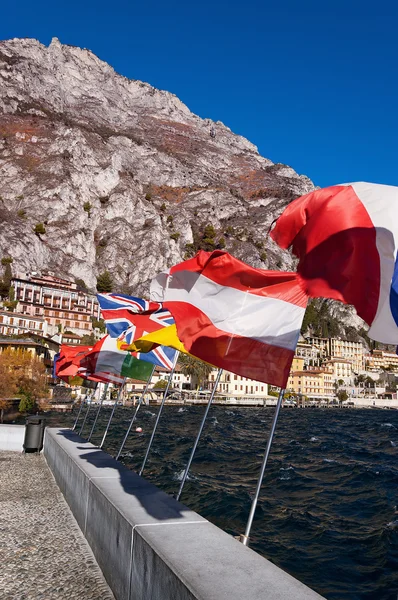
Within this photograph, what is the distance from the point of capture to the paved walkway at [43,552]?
→ 4879 millimetres

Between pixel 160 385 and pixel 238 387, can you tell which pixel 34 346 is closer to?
pixel 160 385

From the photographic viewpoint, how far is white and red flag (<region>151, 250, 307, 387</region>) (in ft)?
17.1

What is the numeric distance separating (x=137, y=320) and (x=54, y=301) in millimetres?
119604

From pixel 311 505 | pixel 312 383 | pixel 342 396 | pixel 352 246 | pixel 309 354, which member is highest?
pixel 309 354

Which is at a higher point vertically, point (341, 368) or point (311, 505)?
point (341, 368)

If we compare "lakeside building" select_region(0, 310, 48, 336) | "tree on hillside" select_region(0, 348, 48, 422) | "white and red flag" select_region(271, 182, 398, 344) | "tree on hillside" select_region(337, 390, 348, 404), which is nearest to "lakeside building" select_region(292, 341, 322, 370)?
"tree on hillside" select_region(337, 390, 348, 404)

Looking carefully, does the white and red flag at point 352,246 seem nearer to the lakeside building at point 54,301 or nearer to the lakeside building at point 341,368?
Result: the lakeside building at point 54,301

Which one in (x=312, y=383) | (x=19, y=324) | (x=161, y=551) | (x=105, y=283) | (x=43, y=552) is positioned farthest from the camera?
(x=312, y=383)

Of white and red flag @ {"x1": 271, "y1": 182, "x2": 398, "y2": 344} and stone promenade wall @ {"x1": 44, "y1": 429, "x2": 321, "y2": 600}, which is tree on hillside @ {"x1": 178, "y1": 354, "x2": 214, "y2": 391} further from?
white and red flag @ {"x1": 271, "y1": 182, "x2": 398, "y2": 344}

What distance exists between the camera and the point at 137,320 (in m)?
11.0

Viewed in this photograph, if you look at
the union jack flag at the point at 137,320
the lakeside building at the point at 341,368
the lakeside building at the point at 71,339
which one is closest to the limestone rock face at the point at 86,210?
the lakeside building at the point at 71,339

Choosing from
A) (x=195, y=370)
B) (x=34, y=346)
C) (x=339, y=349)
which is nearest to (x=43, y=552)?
(x=34, y=346)

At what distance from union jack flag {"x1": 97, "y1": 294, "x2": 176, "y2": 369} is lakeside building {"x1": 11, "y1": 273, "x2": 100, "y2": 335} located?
109m

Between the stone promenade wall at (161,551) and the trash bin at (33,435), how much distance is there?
8.42 metres
